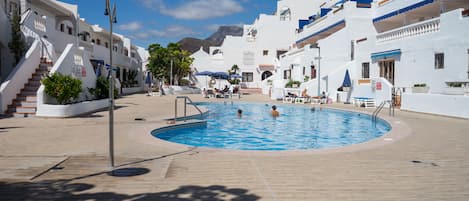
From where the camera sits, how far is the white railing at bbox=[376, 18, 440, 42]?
1836 cm

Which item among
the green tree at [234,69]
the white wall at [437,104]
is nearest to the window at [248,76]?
the green tree at [234,69]

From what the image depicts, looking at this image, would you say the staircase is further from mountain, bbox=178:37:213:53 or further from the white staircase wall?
mountain, bbox=178:37:213:53

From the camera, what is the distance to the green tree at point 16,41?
15281 millimetres

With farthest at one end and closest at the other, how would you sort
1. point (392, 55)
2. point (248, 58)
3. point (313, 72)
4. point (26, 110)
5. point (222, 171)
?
point (248, 58) < point (313, 72) < point (392, 55) < point (26, 110) < point (222, 171)

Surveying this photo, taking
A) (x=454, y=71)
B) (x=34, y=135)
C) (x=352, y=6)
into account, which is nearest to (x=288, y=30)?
(x=352, y=6)

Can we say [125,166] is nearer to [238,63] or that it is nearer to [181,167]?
[181,167]

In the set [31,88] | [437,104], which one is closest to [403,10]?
[437,104]

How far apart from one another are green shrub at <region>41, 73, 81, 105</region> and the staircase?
90 cm

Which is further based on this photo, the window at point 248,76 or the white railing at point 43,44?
the window at point 248,76

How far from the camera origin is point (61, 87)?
1311 centimetres

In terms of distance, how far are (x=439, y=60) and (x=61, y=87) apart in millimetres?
17993

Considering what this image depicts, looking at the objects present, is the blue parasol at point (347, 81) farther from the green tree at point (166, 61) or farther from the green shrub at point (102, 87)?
the green tree at point (166, 61)

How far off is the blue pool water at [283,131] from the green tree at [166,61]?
26.4 metres

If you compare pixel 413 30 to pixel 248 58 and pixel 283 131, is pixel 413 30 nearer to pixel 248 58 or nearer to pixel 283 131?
pixel 283 131
